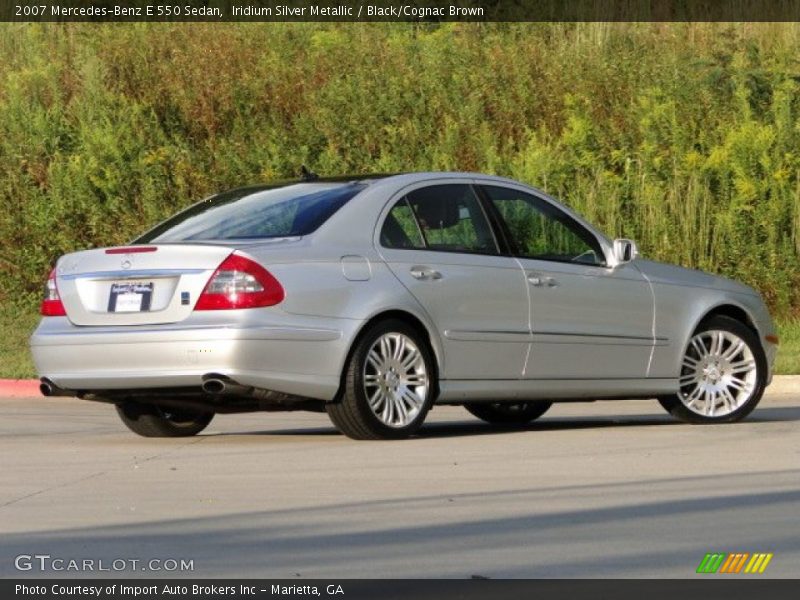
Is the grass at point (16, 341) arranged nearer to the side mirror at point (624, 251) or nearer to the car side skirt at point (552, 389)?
the car side skirt at point (552, 389)

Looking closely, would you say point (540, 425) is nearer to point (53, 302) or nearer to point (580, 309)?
point (580, 309)

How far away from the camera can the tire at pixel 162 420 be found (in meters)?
12.8

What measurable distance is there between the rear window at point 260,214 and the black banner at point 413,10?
17.4 meters

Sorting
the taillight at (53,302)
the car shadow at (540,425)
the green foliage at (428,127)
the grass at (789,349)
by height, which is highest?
the green foliage at (428,127)

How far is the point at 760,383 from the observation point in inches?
540

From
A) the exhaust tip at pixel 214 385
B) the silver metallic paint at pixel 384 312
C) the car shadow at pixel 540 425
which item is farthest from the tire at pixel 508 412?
the exhaust tip at pixel 214 385

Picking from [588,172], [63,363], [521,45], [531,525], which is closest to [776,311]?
[588,172]

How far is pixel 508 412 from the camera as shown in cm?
1412

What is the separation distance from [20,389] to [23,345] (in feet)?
13.9

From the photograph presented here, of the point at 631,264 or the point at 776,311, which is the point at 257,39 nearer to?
the point at 776,311

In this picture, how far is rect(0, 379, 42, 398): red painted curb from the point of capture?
1812 cm

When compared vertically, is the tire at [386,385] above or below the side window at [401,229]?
below

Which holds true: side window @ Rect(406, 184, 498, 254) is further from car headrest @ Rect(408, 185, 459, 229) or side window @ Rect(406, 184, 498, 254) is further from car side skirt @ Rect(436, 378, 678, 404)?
car side skirt @ Rect(436, 378, 678, 404)
